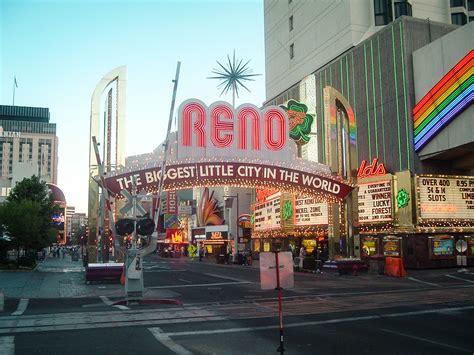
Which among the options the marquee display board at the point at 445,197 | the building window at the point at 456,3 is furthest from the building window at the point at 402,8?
the marquee display board at the point at 445,197

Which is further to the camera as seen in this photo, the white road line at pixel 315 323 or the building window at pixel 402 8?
the building window at pixel 402 8

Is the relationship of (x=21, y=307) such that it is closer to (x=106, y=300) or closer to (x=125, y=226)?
(x=106, y=300)

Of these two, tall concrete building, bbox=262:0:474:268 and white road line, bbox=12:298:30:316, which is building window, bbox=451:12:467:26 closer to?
tall concrete building, bbox=262:0:474:268

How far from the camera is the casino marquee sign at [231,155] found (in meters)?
28.5

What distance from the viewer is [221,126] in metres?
29.3

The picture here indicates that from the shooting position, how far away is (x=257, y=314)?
14.5 metres

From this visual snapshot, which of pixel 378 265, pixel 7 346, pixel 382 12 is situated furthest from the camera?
pixel 382 12

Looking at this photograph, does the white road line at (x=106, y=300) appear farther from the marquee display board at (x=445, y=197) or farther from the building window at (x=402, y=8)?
the building window at (x=402, y=8)

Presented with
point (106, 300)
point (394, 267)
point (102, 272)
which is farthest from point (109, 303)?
point (394, 267)

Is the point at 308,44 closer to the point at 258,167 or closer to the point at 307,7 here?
the point at 307,7

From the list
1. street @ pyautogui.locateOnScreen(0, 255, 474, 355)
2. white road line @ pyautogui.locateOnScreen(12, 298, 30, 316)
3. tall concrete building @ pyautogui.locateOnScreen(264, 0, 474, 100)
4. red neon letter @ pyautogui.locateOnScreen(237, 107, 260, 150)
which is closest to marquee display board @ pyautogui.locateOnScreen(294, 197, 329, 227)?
red neon letter @ pyautogui.locateOnScreen(237, 107, 260, 150)

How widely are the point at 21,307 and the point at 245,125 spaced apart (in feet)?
55.6

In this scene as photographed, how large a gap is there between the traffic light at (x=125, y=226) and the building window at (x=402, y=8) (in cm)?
4357

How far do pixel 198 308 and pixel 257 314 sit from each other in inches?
93.1
